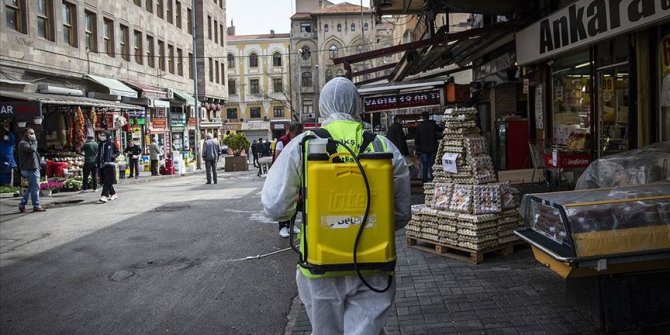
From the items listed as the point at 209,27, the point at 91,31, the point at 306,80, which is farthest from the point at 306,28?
the point at 91,31

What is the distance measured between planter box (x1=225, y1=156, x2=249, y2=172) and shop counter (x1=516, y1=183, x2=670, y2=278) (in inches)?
1028

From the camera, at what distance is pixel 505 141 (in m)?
13.6

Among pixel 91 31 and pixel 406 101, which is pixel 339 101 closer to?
pixel 406 101

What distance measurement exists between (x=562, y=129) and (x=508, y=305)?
699 centimetres

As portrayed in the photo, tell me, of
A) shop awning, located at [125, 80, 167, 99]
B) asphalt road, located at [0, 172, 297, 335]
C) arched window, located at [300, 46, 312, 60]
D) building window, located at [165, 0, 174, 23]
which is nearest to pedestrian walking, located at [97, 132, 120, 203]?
asphalt road, located at [0, 172, 297, 335]

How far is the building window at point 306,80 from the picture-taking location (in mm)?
74562

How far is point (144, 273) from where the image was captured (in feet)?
22.9

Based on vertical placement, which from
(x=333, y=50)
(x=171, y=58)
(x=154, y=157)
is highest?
(x=333, y=50)

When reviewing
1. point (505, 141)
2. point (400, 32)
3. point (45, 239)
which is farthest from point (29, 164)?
point (400, 32)

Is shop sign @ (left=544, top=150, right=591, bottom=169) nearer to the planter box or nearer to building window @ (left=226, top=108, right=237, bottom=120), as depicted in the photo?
the planter box

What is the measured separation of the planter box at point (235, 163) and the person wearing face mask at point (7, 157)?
11.9 metres

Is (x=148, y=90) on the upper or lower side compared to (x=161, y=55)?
lower

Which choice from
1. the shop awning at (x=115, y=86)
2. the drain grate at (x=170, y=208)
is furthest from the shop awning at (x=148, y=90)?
the drain grate at (x=170, y=208)

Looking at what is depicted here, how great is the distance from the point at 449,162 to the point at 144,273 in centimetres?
405
